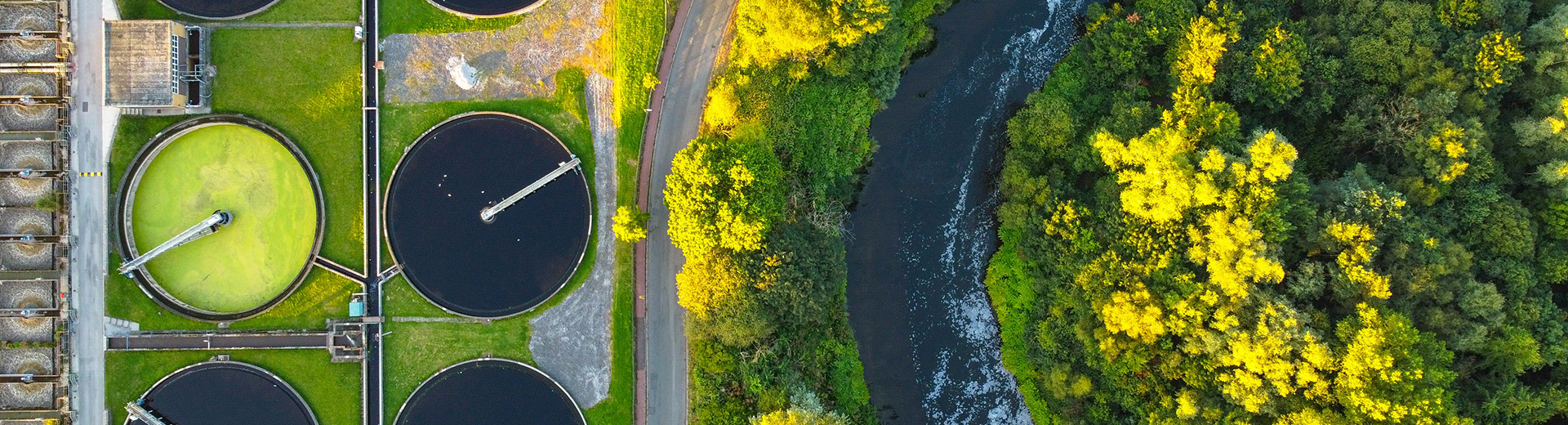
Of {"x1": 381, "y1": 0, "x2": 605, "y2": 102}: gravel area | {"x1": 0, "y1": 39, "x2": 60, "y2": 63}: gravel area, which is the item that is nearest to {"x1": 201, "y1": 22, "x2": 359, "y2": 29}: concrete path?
{"x1": 381, "y1": 0, "x2": 605, "y2": 102}: gravel area

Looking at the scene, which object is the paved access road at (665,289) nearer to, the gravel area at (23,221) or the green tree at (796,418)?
the green tree at (796,418)

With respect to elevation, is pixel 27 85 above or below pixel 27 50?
below

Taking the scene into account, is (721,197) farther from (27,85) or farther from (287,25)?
(27,85)

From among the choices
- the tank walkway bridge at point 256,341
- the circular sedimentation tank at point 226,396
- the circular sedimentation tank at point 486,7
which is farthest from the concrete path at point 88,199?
the circular sedimentation tank at point 486,7

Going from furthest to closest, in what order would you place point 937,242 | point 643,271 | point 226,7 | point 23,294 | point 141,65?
1. point 937,242
2. point 643,271
3. point 226,7
4. point 23,294
5. point 141,65

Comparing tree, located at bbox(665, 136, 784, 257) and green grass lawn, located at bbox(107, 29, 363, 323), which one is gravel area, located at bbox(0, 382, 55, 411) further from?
tree, located at bbox(665, 136, 784, 257)

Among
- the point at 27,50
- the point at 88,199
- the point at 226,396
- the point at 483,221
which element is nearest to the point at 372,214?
the point at 483,221
